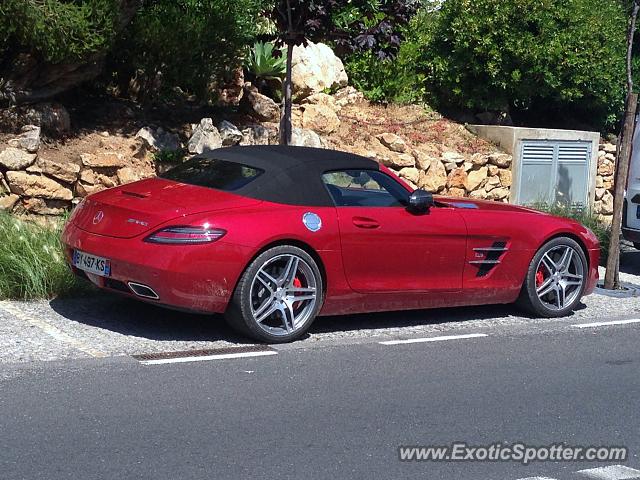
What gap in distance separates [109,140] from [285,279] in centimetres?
529

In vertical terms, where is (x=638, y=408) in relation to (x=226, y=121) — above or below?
below

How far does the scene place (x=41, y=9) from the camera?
10820 mm

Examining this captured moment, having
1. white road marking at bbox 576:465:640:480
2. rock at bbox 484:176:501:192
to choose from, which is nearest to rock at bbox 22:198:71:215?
rock at bbox 484:176:501:192

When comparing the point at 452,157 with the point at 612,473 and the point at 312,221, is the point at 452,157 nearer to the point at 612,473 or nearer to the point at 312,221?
the point at 312,221

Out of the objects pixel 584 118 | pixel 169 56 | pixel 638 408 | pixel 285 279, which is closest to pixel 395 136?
pixel 169 56

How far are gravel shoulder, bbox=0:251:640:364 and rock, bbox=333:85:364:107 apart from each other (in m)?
6.33

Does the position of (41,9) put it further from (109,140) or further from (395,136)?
(395,136)

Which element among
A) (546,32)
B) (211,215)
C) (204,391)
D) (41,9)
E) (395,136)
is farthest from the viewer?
(546,32)

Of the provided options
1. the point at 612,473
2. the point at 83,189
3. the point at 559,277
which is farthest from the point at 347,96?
the point at 612,473

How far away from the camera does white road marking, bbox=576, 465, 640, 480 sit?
209 inches

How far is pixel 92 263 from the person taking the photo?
297 inches

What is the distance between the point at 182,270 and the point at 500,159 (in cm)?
893

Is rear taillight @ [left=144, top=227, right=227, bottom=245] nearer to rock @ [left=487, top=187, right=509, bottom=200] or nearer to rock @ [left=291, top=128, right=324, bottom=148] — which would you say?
rock @ [left=291, top=128, right=324, bottom=148]

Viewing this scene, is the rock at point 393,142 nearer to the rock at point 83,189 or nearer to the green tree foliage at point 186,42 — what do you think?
the green tree foliage at point 186,42
